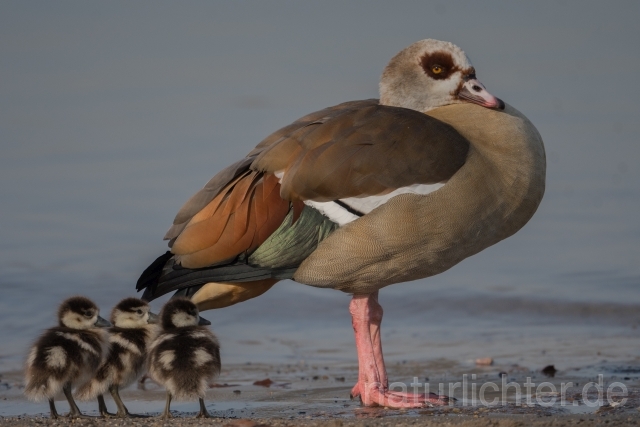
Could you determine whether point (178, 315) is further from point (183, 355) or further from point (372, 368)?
point (372, 368)

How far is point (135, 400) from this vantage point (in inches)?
305

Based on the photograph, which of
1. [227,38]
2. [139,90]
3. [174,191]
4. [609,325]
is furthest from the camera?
[227,38]

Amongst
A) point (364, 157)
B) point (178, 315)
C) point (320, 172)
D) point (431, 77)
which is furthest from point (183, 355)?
point (431, 77)

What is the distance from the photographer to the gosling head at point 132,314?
23.4ft

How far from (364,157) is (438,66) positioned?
1.22 metres

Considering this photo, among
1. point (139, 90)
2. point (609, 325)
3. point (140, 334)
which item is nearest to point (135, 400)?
point (140, 334)

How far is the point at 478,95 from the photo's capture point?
25.5ft

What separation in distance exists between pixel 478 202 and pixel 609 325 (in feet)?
12.2

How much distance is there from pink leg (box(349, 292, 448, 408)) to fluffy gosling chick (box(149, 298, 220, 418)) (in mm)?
1041

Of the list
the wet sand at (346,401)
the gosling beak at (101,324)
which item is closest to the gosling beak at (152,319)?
the gosling beak at (101,324)

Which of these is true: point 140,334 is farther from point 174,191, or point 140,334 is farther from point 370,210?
point 174,191

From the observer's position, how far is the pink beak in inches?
303

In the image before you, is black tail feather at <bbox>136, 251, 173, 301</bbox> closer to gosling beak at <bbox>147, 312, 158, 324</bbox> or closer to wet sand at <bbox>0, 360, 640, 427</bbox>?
gosling beak at <bbox>147, 312, 158, 324</bbox>

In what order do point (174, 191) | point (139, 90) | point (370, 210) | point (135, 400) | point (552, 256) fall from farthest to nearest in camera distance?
point (139, 90), point (174, 191), point (552, 256), point (135, 400), point (370, 210)
